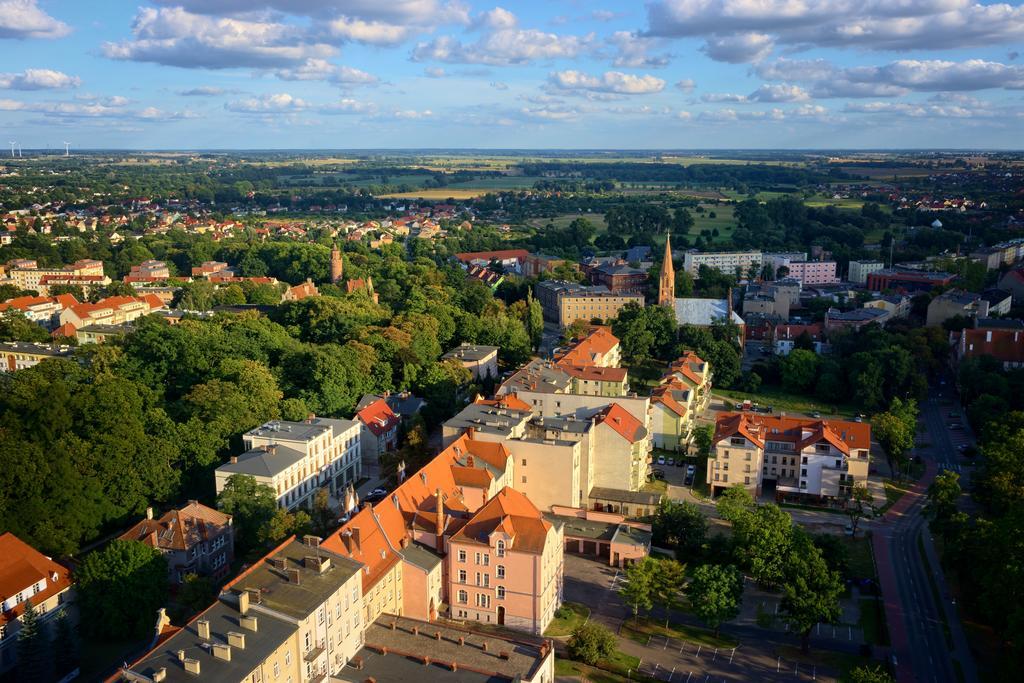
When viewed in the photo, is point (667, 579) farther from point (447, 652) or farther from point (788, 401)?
point (788, 401)

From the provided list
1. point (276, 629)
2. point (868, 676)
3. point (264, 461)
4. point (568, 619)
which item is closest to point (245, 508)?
point (264, 461)

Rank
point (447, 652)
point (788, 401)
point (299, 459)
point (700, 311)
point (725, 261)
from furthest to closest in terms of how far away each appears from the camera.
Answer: point (725, 261) → point (700, 311) → point (788, 401) → point (299, 459) → point (447, 652)

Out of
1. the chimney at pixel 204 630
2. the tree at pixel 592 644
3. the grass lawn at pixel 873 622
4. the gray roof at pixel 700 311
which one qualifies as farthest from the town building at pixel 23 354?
the grass lawn at pixel 873 622

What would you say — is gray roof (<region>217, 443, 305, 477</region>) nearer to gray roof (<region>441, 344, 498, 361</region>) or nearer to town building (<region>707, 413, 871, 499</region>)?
town building (<region>707, 413, 871, 499</region>)

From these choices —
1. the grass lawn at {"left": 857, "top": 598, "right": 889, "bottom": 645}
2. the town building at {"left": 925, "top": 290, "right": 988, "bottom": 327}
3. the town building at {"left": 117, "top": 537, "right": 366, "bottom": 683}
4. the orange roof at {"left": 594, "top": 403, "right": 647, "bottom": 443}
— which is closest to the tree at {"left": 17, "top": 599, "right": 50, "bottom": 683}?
the town building at {"left": 117, "top": 537, "right": 366, "bottom": 683}

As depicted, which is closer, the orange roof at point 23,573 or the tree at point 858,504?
the orange roof at point 23,573

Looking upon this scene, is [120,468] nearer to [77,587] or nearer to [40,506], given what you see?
[40,506]

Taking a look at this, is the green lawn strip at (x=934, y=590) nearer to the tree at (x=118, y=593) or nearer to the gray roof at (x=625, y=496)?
the gray roof at (x=625, y=496)
